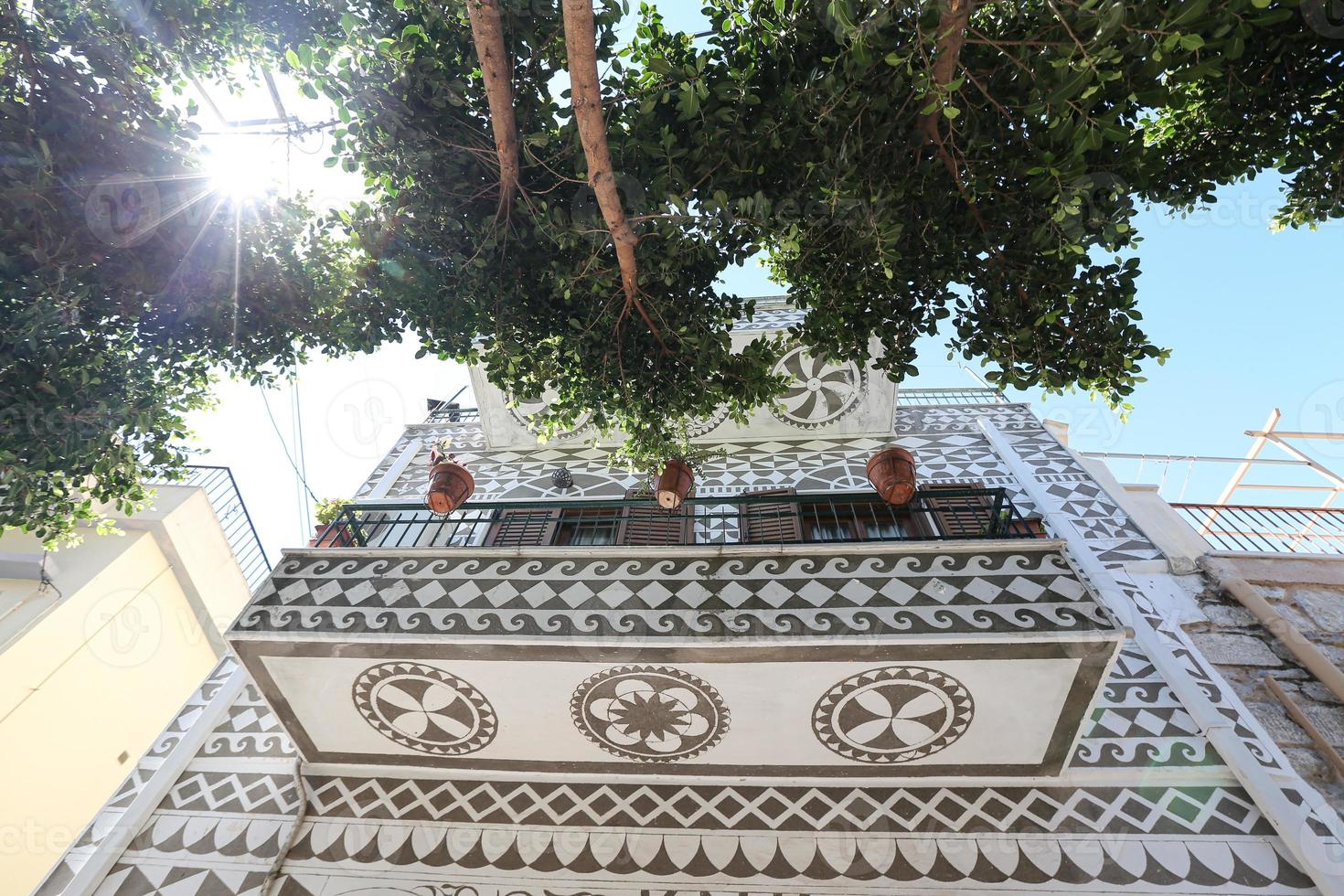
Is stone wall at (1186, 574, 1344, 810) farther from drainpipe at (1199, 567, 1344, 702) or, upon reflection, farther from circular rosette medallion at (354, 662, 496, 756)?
circular rosette medallion at (354, 662, 496, 756)

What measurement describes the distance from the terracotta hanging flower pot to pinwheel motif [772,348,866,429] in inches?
134

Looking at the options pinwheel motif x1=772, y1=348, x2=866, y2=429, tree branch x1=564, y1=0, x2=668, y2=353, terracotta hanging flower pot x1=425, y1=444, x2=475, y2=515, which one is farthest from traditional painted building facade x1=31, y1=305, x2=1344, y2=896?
pinwheel motif x1=772, y1=348, x2=866, y2=429

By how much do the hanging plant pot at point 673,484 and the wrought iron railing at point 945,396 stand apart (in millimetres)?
4216

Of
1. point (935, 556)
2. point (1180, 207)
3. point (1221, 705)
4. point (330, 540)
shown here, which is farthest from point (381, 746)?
point (1180, 207)

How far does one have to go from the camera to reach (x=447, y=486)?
4484mm

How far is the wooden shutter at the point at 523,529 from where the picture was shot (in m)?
5.47

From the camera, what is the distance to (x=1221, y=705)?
13.2 ft

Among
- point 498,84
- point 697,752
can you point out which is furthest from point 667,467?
point 498,84

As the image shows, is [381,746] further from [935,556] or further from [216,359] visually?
[935,556]

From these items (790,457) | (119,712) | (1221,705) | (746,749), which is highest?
(790,457)

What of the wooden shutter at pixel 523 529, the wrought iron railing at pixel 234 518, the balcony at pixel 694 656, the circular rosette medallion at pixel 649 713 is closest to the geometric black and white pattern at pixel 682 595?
the balcony at pixel 694 656

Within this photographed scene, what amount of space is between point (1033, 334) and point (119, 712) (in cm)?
911

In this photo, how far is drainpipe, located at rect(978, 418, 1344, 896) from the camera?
3.19 metres

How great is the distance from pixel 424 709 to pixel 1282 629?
607 centimetres
